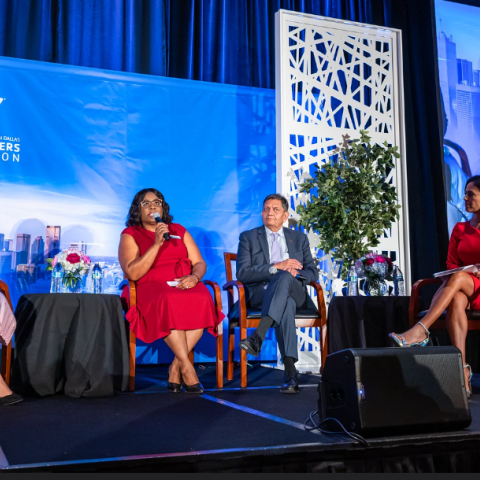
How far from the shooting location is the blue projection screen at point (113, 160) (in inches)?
→ 178

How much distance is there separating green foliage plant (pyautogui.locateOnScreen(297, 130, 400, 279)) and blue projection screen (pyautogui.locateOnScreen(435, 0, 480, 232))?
134 cm

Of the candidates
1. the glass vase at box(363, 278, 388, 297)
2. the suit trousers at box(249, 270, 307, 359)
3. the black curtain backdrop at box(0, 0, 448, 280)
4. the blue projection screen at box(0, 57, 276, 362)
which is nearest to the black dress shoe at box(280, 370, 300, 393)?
the suit trousers at box(249, 270, 307, 359)

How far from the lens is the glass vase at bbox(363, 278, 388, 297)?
159 inches

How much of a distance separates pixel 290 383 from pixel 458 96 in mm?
3818

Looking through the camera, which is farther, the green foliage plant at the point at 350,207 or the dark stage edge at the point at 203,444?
the green foliage plant at the point at 350,207

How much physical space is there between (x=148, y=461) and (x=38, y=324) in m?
1.73

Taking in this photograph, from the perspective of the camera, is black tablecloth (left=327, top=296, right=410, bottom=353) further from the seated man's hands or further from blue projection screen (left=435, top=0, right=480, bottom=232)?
blue projection screen (left=435, top=0, right=480, bottom=232)

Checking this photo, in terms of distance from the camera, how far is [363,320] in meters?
3.79

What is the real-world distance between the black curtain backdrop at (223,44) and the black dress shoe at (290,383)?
9.68ft

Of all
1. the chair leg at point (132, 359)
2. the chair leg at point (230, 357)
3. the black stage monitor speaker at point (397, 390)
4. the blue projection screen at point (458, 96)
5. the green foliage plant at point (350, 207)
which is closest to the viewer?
the black stage monitor speaker at point (397, 390)

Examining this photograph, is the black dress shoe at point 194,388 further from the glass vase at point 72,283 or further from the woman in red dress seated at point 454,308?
the woman in red dress seated at point 454,308

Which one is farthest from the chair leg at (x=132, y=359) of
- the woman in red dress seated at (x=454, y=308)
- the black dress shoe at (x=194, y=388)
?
the woman in red dress seated at (x=454, y=308)

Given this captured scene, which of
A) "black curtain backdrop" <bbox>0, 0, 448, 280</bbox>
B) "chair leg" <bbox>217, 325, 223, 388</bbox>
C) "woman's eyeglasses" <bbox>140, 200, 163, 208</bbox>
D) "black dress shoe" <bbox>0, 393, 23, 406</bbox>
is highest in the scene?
"black curtain backdrop" <bbox>0, 0, 448, 280</bbox>

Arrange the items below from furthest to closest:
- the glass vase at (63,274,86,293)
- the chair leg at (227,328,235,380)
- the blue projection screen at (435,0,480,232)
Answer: the blue projection screen at (435,0,480,232) < the chair leg at (227,328,235,380) < the glass vase at (63,274,86,293)
